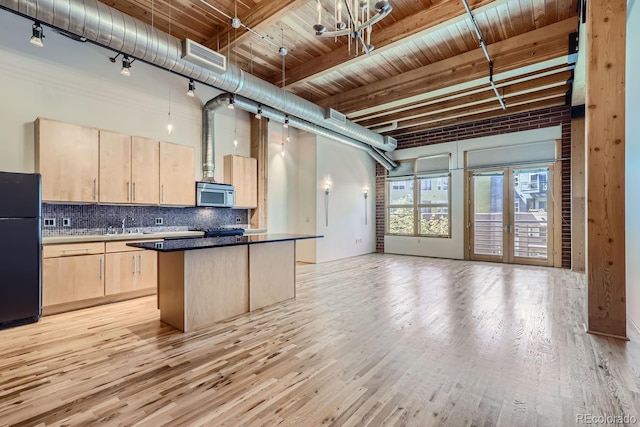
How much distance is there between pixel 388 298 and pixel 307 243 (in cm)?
356

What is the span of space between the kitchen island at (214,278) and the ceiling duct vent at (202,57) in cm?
217

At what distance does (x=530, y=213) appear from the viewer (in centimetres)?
735

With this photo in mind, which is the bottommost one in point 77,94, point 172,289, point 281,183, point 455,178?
point 172,289

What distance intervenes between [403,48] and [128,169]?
15.1 ft

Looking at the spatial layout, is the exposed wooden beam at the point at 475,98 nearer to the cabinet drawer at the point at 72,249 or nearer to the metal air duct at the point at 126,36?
the metal air duct at the point at 126,36

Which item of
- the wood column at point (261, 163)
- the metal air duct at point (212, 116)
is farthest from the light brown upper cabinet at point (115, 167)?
the wood column at point (261, 163)

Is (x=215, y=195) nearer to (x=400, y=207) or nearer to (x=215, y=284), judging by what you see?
(x=215, y=284)

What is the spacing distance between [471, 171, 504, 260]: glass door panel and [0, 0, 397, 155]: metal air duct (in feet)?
19.7

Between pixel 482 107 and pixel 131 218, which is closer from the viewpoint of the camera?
pixel 131 218

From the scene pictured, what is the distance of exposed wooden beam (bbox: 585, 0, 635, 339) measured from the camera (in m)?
2.95

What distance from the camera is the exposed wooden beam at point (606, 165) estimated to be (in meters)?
2.95

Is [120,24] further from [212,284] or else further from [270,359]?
[270,359]

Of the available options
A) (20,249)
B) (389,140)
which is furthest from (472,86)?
(20,249)

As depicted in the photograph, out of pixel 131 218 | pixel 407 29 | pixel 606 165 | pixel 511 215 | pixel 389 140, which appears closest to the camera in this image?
pixel 606 165
